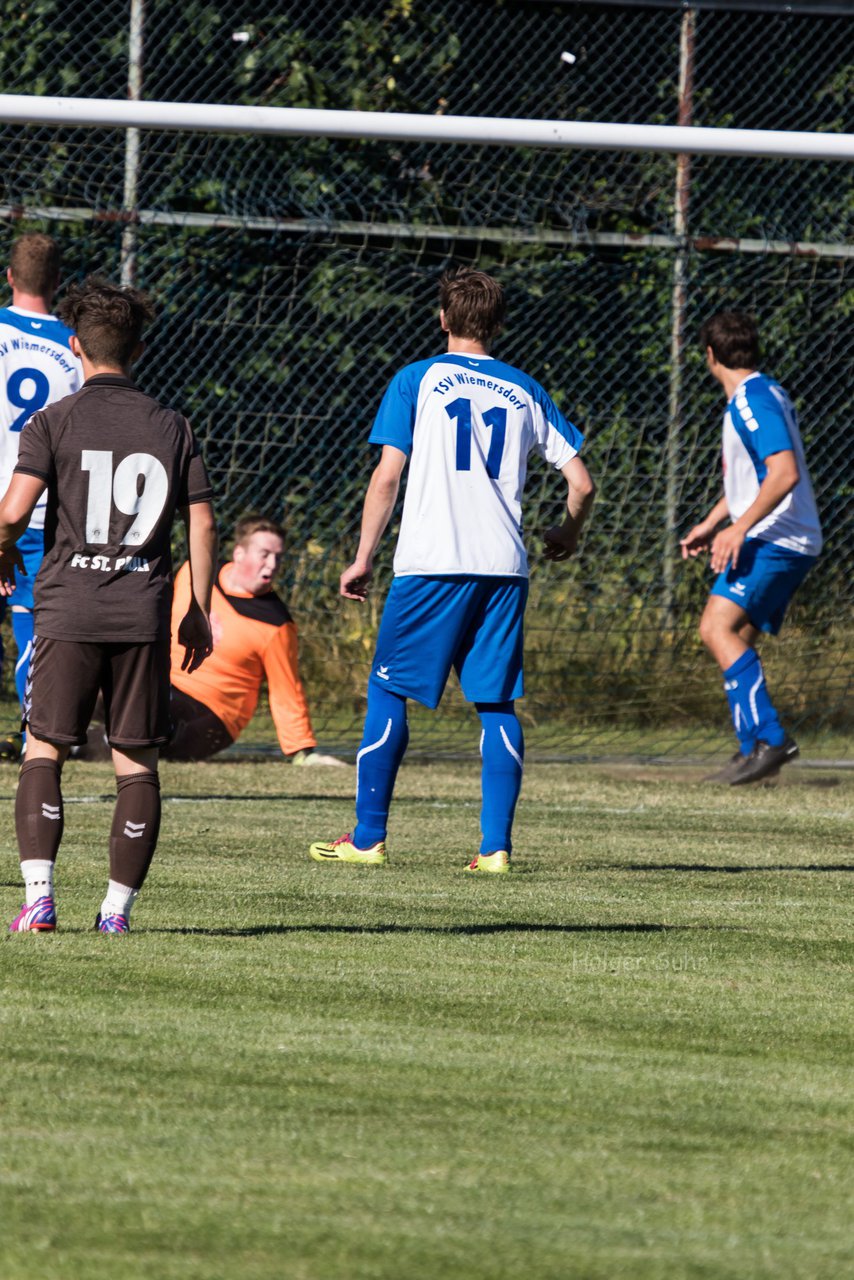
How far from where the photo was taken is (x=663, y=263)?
40.9 ft

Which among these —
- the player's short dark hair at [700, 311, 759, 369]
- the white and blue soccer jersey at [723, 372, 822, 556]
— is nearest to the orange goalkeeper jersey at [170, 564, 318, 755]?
the white and blue soccer jersey at [723, 372, 822, 556]

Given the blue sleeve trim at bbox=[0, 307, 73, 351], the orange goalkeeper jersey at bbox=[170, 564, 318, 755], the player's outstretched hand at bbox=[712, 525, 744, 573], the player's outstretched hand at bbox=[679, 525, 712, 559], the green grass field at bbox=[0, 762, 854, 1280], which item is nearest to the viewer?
the green grass field at bbox=[0, 762, 854, 1280]

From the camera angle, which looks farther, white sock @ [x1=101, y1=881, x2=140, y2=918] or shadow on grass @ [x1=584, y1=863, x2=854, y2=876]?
shadow on grass @ [x1=584, y1=863, x2=854, y2=876]

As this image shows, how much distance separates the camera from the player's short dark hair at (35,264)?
843cm

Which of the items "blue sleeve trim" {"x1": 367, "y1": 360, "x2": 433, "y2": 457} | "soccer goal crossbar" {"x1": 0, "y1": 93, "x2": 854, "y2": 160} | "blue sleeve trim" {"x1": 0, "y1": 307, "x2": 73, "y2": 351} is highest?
"soccer goal crossbar" {"x1": 0, "y1": 93, "x2": 854, "y2": 160}

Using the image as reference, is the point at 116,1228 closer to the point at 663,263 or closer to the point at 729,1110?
the point at 729,1110

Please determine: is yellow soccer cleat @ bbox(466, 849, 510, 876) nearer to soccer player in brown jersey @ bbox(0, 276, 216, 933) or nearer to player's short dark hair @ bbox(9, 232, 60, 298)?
soccer player in brown jersey @ bbox(0, 276, 216, 933)

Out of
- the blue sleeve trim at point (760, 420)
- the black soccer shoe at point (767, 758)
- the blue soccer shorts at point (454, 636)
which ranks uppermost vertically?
the blue sleeve trim at point (760, 420)

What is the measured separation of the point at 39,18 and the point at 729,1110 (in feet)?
37.9

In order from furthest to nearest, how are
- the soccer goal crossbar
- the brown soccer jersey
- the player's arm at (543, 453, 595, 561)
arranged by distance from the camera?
1. the soccer goal crossbar
2. the player's arm at (543, 453, 595, 561)
3. the brown soccer jersey

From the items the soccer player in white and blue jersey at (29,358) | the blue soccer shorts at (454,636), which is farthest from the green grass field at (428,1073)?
the soccer player in white and blue jersey at (29,358)

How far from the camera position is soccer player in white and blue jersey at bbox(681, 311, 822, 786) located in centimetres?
923

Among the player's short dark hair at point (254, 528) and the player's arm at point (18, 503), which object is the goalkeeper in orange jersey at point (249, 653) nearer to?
the player's short dark hair at point (254, 528)

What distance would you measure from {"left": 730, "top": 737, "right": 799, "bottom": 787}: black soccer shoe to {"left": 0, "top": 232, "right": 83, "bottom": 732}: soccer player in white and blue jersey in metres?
3.26
